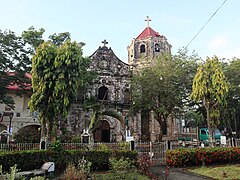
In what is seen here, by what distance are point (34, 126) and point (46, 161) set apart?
14076mm

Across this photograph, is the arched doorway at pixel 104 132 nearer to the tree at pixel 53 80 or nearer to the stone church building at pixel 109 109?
the stone church building at pixel 109 109

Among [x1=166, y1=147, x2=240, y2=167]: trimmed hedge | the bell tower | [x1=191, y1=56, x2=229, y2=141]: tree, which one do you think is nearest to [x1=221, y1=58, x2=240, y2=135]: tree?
[x1=191, y1=56, x2=229, y2=141]: tree

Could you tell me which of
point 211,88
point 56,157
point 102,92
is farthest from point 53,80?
point 102,92

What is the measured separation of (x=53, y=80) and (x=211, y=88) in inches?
395

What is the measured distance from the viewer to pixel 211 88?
601 inches

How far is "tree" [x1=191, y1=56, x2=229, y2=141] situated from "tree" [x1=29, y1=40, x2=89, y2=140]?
8.17 meters

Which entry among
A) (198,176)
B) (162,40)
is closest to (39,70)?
(198,176)

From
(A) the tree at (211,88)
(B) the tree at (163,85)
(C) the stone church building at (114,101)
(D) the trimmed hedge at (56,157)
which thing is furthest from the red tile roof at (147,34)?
(D) the trimmed hedge at (56,157)

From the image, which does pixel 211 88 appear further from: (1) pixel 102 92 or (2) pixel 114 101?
(1) pixel 102 92

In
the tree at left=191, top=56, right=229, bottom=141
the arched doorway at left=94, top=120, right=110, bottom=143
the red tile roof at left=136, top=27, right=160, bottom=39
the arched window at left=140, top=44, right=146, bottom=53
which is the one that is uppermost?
the red tile roof at left=136, top=27, right=160, bottom=39

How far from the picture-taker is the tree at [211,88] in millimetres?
15117

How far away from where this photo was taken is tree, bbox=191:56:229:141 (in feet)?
49.6

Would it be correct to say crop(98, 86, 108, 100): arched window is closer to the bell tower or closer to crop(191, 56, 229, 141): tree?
the bell tower

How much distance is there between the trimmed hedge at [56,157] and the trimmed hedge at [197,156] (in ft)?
7.10
